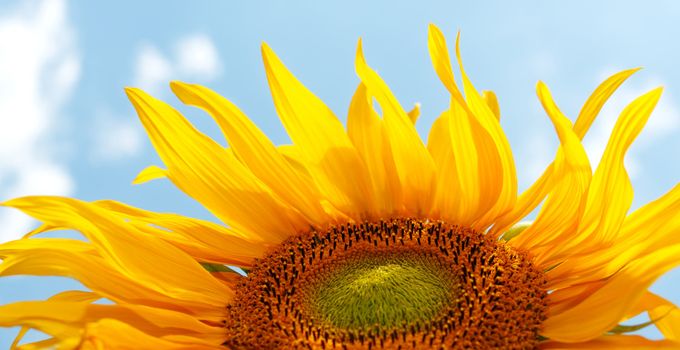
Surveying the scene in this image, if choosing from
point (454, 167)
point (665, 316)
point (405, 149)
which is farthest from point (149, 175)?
point (665, 316)

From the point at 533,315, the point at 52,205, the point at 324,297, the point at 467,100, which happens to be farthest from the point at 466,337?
the point at 52,205

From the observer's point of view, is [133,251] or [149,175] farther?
[149,175]

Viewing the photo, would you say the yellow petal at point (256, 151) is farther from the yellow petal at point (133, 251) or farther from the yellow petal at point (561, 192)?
the yellow petal at point (561, 192)

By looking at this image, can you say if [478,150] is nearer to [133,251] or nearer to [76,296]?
[133,251]

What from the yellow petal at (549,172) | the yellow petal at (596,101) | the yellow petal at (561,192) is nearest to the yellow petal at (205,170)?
the yellow petal at (549,172)

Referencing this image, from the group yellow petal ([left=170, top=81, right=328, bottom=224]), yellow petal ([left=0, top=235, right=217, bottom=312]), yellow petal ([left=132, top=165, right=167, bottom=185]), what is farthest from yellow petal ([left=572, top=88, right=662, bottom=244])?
yellow petal ([left=132, top=165, right=167, bottom=185])

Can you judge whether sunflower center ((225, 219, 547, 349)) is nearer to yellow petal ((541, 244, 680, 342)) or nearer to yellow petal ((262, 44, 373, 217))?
yellow petal ((541, 244, 680, 342))
